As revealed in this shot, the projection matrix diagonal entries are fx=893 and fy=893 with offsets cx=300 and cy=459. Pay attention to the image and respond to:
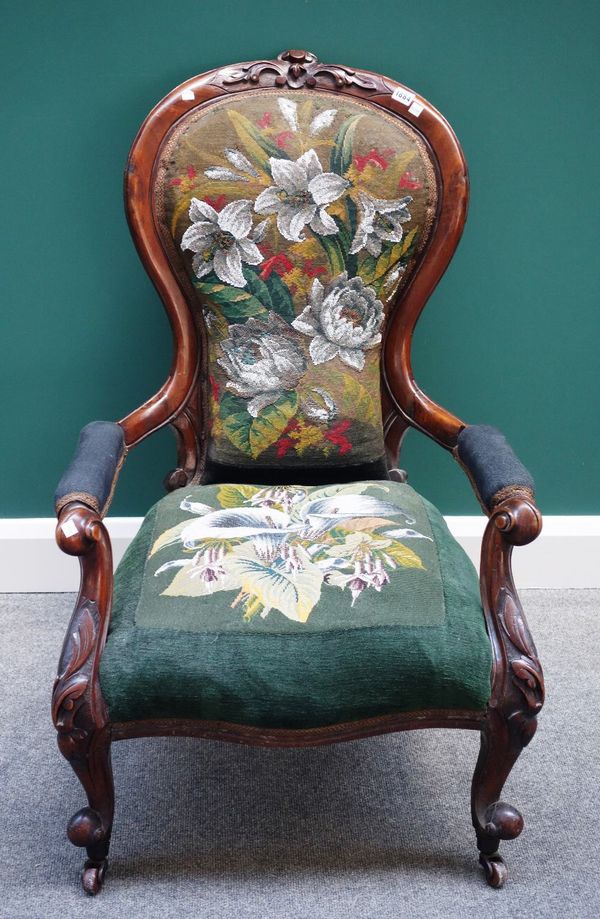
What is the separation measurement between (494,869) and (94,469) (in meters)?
0.85

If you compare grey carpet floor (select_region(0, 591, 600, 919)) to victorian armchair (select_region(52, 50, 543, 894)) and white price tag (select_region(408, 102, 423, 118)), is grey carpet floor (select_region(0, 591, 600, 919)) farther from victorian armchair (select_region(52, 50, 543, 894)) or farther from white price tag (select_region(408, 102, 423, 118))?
white price tag (select_region(408, 102, 423, 118))

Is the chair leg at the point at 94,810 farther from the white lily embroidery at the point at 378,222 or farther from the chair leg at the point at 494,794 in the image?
the white lily embroidery at the point at 378,222

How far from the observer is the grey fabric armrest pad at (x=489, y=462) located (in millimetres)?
1300

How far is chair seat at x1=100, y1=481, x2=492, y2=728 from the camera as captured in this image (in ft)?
3.90

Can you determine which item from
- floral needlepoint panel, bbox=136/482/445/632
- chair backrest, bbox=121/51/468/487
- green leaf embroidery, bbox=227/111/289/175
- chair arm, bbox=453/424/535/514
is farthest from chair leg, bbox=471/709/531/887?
green leaf embroidery, bbox=227/111/289/175

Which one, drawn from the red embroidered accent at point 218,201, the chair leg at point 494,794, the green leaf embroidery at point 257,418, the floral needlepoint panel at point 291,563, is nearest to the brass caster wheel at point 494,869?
the chair leg at point 494,794

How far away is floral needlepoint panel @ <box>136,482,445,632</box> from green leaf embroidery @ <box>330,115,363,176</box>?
0.56 m

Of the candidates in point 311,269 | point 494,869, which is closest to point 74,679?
point 494,869

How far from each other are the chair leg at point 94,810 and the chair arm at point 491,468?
2.11 feet

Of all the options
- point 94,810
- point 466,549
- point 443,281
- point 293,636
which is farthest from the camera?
Result: point 466,549

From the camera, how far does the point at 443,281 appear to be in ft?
6.28

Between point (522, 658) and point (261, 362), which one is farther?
point (261, 362)

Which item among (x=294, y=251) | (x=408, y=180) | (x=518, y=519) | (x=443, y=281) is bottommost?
(x=518, y=519)

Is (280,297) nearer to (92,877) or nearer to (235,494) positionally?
(235,494)
